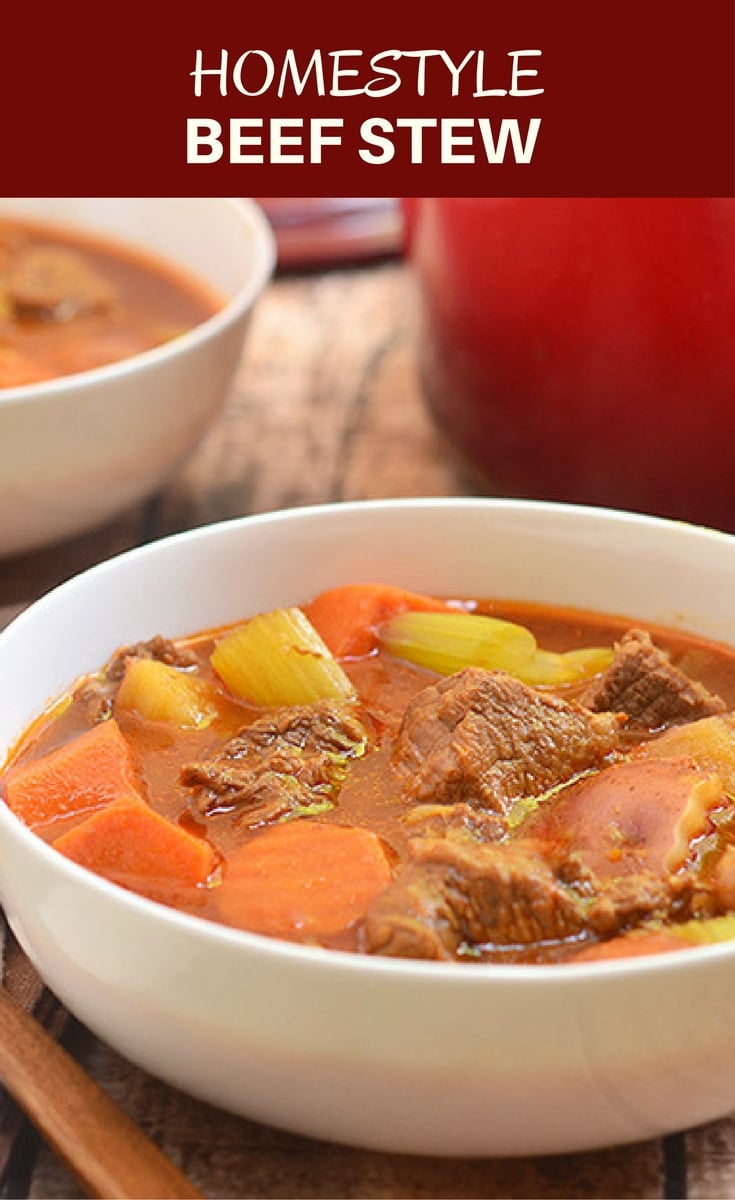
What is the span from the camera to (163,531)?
3559 mm

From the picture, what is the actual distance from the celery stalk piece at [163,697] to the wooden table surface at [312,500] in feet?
1.44

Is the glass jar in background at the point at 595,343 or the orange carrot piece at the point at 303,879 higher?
the glass jar in background at the point at 595,343

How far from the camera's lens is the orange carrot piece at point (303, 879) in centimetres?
203

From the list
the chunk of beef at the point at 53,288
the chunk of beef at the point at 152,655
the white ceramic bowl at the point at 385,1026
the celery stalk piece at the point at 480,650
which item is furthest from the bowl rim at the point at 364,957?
the chunk of beef at the point at 53,288

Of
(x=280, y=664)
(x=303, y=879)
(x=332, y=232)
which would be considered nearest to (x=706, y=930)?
(x=303, y=879)

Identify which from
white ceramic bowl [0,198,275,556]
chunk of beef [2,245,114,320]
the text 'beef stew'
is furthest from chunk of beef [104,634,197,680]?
chunk of beef [2,245,114,320]

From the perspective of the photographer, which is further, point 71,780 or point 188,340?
point 188,340

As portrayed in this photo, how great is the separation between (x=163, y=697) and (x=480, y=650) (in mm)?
459

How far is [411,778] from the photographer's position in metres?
2.32

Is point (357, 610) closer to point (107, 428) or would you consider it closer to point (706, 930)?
point (107, 428)

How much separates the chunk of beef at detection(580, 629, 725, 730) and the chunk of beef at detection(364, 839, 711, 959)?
1.43 feet

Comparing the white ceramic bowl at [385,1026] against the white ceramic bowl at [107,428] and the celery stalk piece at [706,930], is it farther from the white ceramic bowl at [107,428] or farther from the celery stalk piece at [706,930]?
the white ceramic bowl at [107,428]

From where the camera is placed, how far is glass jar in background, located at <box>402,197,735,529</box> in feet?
9.91

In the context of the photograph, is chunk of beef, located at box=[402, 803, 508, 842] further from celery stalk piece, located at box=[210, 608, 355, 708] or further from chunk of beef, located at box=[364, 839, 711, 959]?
celery stalk piece, located at box=[210, 608, 355, 708]
